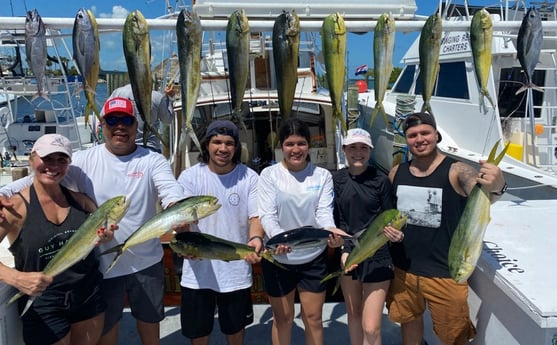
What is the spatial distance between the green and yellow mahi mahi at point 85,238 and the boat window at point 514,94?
7.60 meters

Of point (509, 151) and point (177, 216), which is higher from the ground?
point (177, 216)

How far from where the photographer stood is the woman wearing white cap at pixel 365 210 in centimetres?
275

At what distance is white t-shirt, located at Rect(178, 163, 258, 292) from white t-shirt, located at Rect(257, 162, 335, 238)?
9 cm

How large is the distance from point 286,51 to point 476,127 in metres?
6.23

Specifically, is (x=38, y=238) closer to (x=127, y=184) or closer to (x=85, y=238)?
(x=85, y=238)

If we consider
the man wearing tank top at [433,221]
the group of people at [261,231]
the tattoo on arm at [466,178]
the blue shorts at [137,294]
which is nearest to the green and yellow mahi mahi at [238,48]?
the group of people at [261,231]

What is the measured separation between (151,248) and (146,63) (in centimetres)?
112

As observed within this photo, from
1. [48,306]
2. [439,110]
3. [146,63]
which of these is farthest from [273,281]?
[439,110]

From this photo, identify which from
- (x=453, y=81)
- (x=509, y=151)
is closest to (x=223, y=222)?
(x=509, y=151)

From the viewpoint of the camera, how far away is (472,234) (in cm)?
222

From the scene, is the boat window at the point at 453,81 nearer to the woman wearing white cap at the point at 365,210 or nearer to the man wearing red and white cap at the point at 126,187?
the woman wearing white cap at the point at 365,210

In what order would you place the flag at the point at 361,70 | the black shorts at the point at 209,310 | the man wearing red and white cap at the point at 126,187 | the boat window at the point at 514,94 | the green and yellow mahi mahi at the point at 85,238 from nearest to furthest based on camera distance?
1. the green and yellow mahi mahi at the point at 85,238
2. the man wearing red and white cap at the point at 126,187
3. the black shorts at the point at 209,310
4. the boat window at the point at 514,94
5. the flag at the point at 361,70

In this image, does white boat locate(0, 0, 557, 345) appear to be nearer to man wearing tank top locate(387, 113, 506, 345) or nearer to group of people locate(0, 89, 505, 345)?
man wearing tank top locate(387, 113, 506, 345)

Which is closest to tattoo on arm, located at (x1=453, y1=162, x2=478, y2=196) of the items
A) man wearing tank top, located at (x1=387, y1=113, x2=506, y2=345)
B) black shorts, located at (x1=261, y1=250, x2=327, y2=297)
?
man wearing tank top, located at (x1=387, y1=113, x2=506, y2=345)
